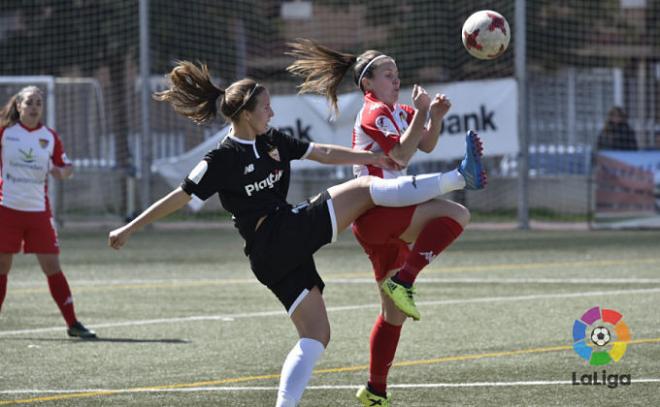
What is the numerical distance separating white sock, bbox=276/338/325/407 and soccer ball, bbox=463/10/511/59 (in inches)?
90.4

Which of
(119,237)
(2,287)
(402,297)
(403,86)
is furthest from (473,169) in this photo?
(403,86)

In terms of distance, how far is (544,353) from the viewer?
27.8ft

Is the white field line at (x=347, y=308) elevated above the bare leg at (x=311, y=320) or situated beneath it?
situated beneath

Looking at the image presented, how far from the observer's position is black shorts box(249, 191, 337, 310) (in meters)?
6.20

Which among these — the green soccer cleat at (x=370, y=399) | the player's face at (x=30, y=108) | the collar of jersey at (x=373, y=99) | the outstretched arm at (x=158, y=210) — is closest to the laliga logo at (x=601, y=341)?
the green soccer cleat at (x=370, y=399)

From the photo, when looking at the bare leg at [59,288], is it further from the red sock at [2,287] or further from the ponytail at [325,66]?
the ponytail at [325,66]

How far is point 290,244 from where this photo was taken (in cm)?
620

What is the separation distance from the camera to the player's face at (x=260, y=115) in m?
6.44

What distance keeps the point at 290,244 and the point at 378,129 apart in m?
1.05

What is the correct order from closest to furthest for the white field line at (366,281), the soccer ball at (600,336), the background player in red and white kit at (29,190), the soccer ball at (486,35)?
the soccer ball at (486,35), the soccer ball at (600,336), the background player in red and white kit at (29,190), the white field line at (366,281)

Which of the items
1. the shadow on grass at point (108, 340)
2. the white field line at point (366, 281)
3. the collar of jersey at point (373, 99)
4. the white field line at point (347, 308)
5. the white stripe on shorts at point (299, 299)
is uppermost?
the collar of jersey at point (373, 99)

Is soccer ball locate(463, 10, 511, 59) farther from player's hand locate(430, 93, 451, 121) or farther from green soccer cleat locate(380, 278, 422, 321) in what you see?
green soccer cleat locate(380, 278, 422, 321)

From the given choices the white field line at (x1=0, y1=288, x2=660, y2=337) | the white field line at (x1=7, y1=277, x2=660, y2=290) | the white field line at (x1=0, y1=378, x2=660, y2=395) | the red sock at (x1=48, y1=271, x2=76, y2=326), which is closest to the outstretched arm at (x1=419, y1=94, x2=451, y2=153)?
the white field line at (x1=0, y1=378, x2=660, y2=395)

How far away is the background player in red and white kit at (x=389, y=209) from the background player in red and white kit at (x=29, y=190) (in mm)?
3379
